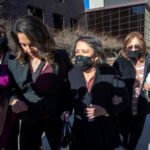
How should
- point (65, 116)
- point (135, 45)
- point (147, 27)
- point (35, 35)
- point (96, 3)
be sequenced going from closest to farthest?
point (35, 35), point (65, 116), point (135, 45), point (147, 27), point (96, 3)

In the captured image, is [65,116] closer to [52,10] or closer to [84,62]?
[84,62]

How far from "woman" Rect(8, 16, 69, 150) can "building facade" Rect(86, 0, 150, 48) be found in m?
26.3

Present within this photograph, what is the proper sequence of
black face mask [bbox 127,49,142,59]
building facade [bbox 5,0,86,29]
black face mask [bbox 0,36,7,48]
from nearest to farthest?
1. black face mask [bbox 0,36,7,48]
2. black face mask [bbox 127,49,142,59]
3. building facade [bbox 5,0,86,29]

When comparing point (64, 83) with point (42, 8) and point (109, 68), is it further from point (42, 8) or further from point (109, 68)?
point (42, 8)

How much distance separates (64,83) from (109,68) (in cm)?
49

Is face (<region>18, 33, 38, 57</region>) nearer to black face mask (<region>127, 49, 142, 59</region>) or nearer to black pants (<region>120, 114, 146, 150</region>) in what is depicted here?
black face mask (<region>127, 49, 142, 59</region>)

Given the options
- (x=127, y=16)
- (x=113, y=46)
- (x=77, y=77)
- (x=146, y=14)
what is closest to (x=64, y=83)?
(x=77, y=77)

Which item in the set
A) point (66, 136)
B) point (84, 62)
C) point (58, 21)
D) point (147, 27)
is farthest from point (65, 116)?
point (147, 27)

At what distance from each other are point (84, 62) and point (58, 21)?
49.3 ft

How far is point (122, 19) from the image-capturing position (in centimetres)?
2755

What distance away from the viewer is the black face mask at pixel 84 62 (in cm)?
166

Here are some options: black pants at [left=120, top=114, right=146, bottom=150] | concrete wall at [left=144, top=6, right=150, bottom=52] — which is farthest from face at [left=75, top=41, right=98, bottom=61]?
concrete wall at [left=144, top=6, right=150, bottom=52]

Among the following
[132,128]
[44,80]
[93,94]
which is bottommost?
[132,128]

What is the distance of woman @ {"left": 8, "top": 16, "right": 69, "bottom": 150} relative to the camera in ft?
5.02
